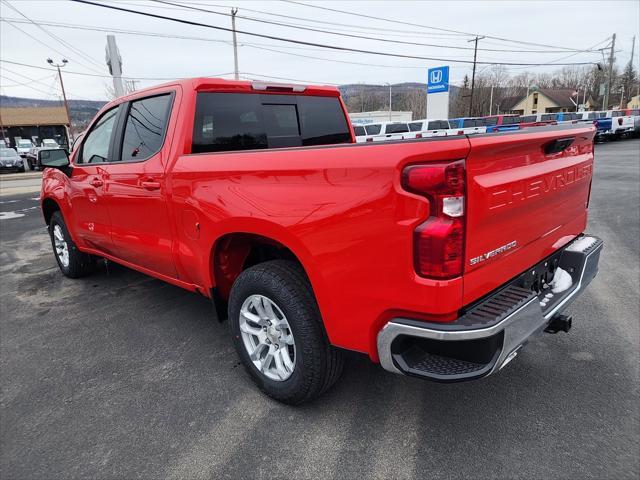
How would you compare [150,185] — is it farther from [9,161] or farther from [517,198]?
[9,161]

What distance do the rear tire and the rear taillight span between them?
457 cm

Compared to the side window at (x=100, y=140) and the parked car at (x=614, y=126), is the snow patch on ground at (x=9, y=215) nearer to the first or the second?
the side window at (x=100, y=140)

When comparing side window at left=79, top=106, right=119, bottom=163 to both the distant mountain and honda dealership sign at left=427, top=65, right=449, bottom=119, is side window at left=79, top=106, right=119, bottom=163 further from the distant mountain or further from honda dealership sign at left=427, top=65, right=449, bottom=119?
the distant mountain

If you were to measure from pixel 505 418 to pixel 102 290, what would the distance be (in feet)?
14.2

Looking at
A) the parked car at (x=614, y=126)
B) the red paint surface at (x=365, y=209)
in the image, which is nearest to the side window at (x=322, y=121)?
the red paint surface at (x=365, y=209)

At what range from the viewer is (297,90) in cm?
388

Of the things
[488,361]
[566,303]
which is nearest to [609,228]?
[566,303]

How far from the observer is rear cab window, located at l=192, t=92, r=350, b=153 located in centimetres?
329

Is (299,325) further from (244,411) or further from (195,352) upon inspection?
(195,352)

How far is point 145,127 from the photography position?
11.8ft

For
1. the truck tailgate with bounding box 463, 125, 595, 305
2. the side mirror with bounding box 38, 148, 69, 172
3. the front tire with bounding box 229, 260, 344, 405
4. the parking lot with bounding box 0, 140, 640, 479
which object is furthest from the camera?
the side mirror with bounding box 38, 148, 69, 172

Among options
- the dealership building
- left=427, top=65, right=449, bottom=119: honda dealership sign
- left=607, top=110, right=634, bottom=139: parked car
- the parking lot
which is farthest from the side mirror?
the dealership building

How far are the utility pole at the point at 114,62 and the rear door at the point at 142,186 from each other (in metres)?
11.8

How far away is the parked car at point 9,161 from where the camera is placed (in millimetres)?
25048
